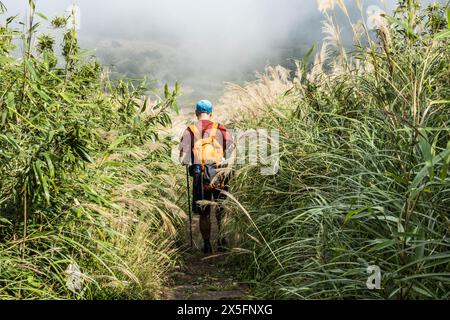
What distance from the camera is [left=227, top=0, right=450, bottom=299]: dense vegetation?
261cm

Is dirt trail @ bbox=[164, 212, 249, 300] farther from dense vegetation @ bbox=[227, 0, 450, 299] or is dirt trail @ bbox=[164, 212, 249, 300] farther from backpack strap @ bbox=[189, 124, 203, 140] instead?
backpack strap @ bbox=[189, 124, 203, 140]

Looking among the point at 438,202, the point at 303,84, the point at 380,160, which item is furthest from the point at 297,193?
the point at 303,84

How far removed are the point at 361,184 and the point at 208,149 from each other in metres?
2.35

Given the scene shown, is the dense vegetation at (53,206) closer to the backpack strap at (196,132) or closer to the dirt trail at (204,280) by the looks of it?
the dirt trail at (204,280)

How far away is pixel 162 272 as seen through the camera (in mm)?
4371

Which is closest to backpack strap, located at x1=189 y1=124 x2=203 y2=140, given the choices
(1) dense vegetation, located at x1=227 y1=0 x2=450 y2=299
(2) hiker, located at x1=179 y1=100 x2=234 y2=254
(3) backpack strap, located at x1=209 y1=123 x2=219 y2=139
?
(2) hiker, located at x1=179 y1=100 x2=234 y2=254

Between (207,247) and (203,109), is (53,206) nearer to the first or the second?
(207,247)

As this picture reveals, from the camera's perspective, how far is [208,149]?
5508 mm

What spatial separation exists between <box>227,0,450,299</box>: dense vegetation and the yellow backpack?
54 cm

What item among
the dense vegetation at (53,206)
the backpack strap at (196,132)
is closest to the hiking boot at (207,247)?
the backpack strap at (196,132)

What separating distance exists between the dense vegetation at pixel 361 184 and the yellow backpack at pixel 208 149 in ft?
1.76

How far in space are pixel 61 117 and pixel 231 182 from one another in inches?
79.9

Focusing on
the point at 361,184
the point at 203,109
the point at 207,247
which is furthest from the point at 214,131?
the point at 361,184

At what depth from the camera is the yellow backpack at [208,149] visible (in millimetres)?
5496
